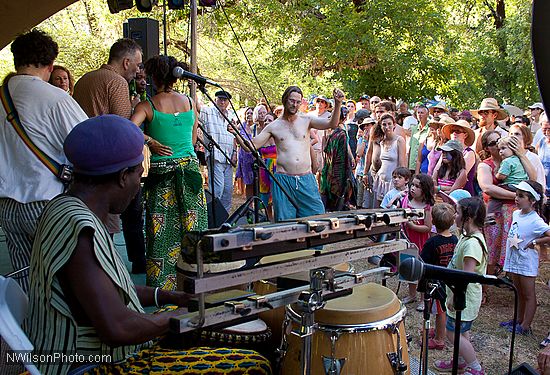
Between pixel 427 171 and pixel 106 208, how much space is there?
600 centimetres

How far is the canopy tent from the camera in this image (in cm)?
695

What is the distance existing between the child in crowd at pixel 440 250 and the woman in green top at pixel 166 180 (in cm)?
187

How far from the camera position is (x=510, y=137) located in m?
5.57

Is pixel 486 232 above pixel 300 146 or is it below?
below

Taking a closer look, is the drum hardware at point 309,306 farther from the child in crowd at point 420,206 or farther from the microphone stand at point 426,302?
the child in crowd at point 420,206

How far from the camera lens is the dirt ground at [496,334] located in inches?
161

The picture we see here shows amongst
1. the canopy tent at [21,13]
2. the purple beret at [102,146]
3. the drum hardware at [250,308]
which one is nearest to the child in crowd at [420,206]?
the drum hardware at [250,308]

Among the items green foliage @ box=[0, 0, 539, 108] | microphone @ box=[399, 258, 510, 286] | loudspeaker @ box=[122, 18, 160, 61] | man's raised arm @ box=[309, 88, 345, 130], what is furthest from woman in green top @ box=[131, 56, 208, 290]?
green foliage @ box=[0, 0, 539, 108]

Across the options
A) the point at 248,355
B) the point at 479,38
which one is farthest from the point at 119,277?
the point at 479,38

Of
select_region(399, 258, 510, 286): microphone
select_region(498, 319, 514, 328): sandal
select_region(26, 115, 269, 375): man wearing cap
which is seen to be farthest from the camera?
select_region(498, 319, 514, 328): sandal

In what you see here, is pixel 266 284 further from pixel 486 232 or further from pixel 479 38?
pixel 479 38

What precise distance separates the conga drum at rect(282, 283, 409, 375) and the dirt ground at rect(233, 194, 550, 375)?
1.92 m

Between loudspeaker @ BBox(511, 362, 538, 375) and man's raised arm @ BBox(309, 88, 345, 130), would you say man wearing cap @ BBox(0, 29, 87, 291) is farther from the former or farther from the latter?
man's raised arm @ BBox(309, 88, 345, 130)

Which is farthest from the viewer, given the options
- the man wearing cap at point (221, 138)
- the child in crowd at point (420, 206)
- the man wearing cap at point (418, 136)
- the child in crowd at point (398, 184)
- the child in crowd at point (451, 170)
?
the man wearing cap at point (418, 136)
